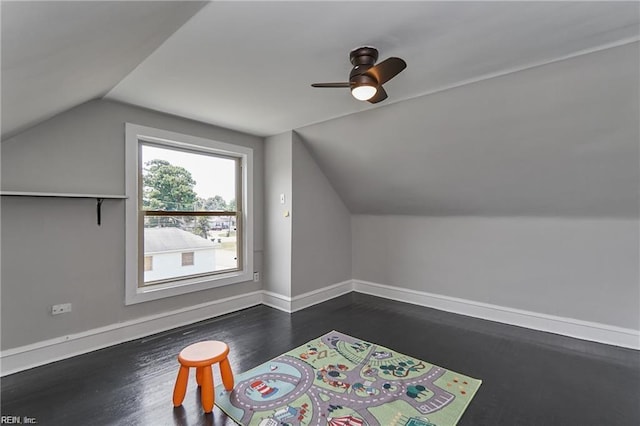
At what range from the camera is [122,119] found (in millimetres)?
3031

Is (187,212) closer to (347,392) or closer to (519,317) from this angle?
(347,392)

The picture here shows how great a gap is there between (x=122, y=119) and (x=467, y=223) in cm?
421

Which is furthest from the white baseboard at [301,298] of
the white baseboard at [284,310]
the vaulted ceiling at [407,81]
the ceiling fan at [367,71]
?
the ceiling fan at [367,71]

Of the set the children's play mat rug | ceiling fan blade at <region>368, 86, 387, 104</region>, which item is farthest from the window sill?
ceiling fan blade at <region>368, 86, 387, 104</region>

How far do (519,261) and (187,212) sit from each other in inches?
159

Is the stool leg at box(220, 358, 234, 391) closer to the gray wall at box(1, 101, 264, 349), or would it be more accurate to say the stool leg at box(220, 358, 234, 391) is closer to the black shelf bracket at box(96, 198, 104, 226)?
the gray wall at box(1, 101, 264, 349)

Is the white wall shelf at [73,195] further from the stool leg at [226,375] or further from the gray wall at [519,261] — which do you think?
the gray wall at [519,261]

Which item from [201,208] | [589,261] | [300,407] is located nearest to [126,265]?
[201,208]

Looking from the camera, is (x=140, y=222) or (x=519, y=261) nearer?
(x=140, y=222)

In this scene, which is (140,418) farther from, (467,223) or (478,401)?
(467,223)

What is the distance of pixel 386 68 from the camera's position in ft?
6.24

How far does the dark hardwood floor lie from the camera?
1959 millimetres

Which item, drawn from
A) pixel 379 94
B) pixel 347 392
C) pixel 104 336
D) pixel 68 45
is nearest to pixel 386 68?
pixel 379 94

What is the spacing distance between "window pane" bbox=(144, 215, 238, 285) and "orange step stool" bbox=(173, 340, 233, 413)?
1.61 m
